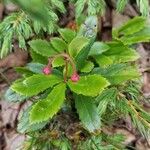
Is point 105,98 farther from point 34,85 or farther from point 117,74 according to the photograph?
point 34,85

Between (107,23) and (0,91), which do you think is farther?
(107,23)

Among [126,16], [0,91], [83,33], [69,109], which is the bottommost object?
[0,91]

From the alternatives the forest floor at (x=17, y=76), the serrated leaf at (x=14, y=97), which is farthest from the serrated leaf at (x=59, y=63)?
the forest floor at (x=17, y=76)

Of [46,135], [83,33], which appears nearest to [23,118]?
[46,135]

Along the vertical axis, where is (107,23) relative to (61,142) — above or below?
above

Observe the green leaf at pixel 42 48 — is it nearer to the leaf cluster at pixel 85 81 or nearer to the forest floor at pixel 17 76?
the leaf cluster at pixel 85 81

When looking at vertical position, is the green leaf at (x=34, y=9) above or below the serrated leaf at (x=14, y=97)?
above

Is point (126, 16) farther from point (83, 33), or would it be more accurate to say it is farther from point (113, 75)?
point (113, 75)

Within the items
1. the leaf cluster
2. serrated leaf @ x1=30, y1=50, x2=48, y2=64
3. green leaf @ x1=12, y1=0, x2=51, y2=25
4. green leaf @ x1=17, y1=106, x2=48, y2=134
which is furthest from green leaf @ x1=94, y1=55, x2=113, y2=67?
green leaf @ x1=12, y1=0, x2=51, y2=25
